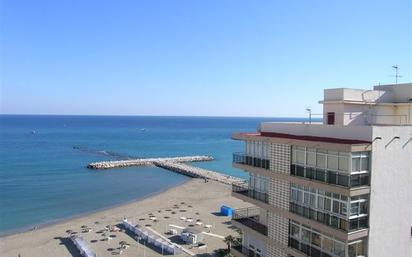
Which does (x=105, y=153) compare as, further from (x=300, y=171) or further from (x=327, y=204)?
(x=327, y=204)

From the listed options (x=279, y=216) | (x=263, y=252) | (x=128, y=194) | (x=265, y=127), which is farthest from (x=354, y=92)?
(x=128, y=194)

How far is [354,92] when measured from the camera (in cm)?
2377

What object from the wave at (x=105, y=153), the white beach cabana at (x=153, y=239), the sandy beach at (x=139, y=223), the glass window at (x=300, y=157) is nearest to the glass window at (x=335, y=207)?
the glass window at (x=300, y=157)

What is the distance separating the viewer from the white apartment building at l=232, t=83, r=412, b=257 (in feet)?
62.3

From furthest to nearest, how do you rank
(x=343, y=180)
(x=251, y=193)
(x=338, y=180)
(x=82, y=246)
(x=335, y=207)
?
(x=82, y=246) → (x=251, y=193) → (x=335, y=207) → (x=338, y=180) → (x=343, y=180)

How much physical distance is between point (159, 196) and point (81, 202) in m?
14.3

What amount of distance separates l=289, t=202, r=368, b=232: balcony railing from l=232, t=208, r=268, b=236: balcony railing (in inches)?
161

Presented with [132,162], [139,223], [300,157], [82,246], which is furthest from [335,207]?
[132,162]

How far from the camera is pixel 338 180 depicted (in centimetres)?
1928

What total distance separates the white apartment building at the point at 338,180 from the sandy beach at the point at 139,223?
2254 cm

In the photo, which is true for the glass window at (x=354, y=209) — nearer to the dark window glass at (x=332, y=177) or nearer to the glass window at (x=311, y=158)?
the dark window glass at (x=332, y=177)

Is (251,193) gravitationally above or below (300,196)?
below

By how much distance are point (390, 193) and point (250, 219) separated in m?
9.74

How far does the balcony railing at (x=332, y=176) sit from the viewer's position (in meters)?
18.7
